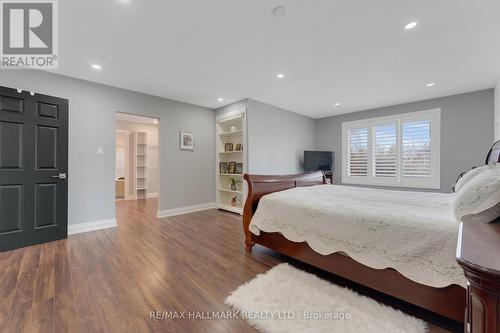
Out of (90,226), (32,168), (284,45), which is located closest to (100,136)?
(32,168)

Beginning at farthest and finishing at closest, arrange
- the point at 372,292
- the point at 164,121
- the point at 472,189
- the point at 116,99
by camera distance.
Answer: the point at 164,121 < the point at 116,99 < the point at 372,292 < the point at 472,189

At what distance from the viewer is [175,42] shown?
241cm

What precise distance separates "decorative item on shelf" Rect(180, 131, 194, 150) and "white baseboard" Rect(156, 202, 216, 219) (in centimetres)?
136

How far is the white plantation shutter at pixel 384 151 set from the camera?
15.9 feet

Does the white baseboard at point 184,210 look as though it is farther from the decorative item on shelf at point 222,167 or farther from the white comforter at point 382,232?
the white comforter at point 382,232

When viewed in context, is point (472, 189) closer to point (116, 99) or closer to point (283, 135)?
point (283, 135)

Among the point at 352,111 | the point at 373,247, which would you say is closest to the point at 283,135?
the point at 352,111

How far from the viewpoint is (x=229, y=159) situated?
5.36 metres

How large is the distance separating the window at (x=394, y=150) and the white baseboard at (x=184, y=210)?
366cm

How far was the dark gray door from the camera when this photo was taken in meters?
2.67

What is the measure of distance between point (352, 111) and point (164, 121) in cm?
460

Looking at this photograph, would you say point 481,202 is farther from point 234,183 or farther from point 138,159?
point 138,159

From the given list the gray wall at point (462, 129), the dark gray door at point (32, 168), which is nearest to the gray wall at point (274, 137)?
the gray wall at point (462, 129)

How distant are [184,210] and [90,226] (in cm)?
169
